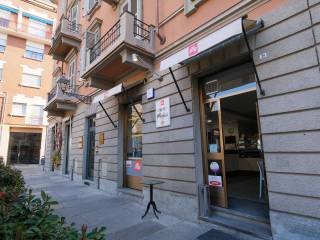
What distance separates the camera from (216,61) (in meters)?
4.62

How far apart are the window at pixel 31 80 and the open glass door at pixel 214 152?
2233 cm

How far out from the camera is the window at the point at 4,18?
21053mm

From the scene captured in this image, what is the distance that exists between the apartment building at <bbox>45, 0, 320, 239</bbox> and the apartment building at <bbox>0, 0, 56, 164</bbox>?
1603 centimetres

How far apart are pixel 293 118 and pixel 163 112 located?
10.1ft

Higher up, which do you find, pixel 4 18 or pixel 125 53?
pixel 4 18

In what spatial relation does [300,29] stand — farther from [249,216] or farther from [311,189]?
[249,216]

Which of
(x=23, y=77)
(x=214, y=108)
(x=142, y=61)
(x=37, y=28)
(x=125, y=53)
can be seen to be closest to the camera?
(x=214, y=108)

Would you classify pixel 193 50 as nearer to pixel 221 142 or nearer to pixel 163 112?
pixel 163 112

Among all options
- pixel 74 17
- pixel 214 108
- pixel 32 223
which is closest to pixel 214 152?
pixel 214 108

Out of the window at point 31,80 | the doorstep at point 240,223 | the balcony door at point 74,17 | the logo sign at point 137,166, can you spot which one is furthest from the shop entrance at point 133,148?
the window at point 31,80

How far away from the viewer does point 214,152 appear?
485 cm

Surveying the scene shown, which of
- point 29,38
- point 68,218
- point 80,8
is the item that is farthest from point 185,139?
point 29,38

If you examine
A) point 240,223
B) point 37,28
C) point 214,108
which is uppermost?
point 37,28

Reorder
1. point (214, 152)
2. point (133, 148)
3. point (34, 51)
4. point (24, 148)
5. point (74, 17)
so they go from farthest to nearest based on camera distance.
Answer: point (34, 51)
point (24, 148)
point (74, 17)
point (133, 148)
point (214, 152)
